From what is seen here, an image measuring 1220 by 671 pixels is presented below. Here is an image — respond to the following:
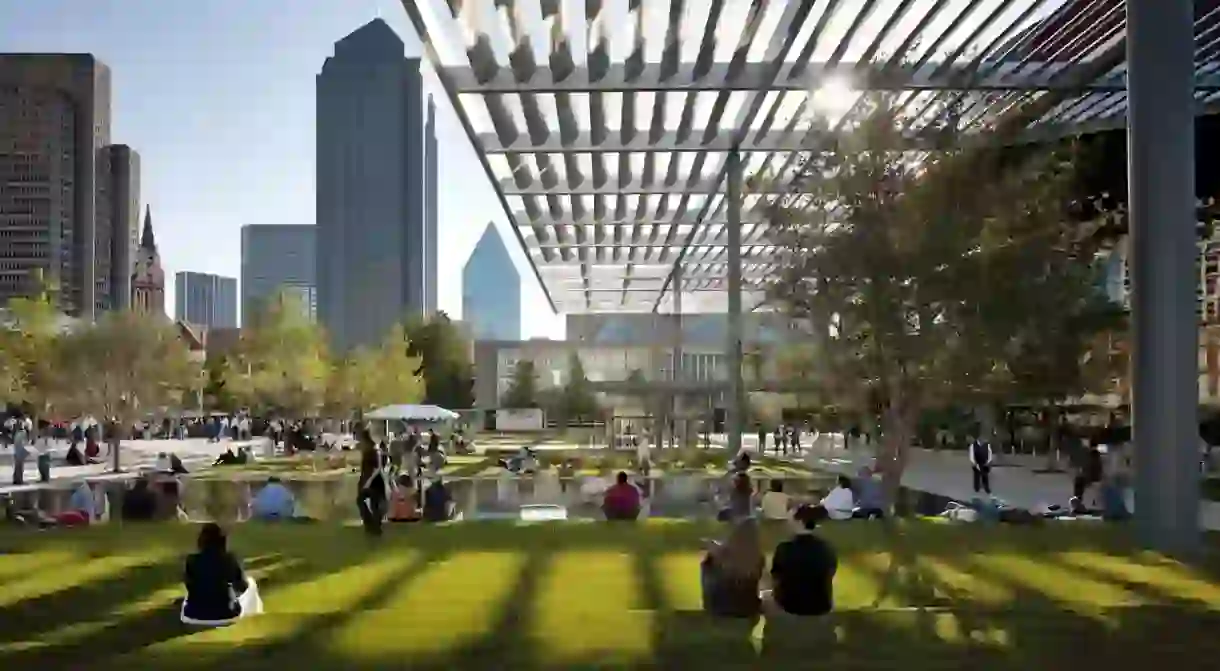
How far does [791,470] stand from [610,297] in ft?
90.3

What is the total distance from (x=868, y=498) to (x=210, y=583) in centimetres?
1069

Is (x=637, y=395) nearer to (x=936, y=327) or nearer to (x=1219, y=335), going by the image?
(x=1219, y=335)

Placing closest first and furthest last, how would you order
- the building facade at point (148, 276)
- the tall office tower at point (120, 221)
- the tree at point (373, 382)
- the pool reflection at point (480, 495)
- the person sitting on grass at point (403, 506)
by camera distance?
1. the person sitting on grass at point (403, 506)
2. the pool reflection at point (480, 495)
3. the tree at point (373, 382)
4. the building facade at point (148, 276)
5. the tall office tower at point (120, 221)

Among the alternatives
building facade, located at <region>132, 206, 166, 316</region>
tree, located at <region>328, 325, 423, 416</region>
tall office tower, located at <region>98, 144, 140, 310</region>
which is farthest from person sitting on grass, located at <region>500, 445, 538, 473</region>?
tall office tower, located at <region>98, 144, 140, 310</region>

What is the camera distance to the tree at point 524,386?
259 feet

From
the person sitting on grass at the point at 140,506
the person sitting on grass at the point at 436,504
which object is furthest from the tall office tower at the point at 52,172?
the person sitting on grass at the point at 436,504

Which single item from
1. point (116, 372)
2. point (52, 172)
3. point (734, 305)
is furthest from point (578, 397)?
point (52, 172)

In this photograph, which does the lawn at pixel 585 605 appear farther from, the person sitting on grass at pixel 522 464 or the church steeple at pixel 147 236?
the church steeple at pixel 147 236

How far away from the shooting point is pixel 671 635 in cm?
884

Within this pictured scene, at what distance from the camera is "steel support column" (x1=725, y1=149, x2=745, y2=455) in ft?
87.0

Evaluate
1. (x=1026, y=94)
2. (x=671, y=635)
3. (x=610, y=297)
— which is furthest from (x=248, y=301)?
(x=671, y=635)

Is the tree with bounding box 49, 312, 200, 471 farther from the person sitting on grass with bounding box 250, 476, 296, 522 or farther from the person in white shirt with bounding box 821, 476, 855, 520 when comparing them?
the person in white shirt with bounding box 821, 476, 855, 520

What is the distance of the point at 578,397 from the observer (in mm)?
66312

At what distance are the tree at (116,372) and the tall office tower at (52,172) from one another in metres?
124
